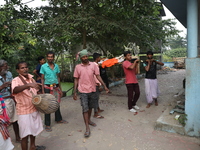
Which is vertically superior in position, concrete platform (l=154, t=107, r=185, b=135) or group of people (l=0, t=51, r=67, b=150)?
group of people (l=0, t=51, r=67, b=150)

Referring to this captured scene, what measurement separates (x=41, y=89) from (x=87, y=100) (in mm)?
1342

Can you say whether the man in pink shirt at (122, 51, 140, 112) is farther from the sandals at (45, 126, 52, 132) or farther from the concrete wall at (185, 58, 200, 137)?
the sandals at (45, 126, 52, 132)

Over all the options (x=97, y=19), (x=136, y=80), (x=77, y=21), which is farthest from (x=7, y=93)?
(x=97, y=19)

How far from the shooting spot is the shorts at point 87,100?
365 centimetres

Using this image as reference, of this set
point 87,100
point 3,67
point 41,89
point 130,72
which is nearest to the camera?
point 3,67

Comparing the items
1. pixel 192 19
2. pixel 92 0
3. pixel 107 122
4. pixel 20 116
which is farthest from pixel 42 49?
pixel 192 19

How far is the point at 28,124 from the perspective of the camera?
8.71 feet

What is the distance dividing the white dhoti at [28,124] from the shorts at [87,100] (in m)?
1.08

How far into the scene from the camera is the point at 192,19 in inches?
140

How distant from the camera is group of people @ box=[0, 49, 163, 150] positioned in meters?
2.58

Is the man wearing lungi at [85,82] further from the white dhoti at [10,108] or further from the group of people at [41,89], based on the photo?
the white dhoti at [10,108]

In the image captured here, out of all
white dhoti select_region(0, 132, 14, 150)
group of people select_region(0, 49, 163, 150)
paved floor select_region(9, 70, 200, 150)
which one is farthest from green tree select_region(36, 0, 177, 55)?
white dhoti select_region(0, 132, 14, 150)

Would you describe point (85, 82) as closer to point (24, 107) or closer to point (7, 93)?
point (24, 107)

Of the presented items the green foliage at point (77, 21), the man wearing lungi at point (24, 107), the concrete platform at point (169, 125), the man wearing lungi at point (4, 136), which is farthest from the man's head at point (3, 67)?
the concrete platform at point (169, 125)
